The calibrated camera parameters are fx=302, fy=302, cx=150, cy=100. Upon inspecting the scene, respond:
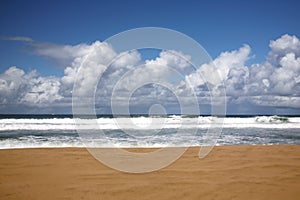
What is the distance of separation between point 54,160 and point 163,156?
10.5 ft

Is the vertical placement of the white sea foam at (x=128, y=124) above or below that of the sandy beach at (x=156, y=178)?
above

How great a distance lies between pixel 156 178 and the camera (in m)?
6.38

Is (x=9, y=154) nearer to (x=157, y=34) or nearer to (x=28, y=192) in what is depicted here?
(x=28, y=192)

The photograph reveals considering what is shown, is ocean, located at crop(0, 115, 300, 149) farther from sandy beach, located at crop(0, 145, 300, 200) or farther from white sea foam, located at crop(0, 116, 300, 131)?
sandy beach, located at crop(0, 145, 300, 200)

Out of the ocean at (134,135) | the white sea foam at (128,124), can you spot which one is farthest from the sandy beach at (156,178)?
the white sea foam at (128,124)

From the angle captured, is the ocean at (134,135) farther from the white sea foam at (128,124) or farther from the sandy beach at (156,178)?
the sandy beach at (156,178)

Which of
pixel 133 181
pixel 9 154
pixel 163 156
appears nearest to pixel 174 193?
Answer: pixel 133 181

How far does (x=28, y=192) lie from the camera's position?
17.8 feet

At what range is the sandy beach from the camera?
538cm

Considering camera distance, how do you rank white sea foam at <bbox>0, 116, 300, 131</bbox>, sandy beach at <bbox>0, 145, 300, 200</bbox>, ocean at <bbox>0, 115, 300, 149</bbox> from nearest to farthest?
sandy beach at <bbox>0, 145, 300, 200</bbox> < ocean at <bbox>0, 115, 300, 149</bbox> < white sea foam at <bbox>0, 116, 300, 131</bbox>

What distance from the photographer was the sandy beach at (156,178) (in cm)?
538

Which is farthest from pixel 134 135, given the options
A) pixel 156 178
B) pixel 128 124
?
pixel 156 178

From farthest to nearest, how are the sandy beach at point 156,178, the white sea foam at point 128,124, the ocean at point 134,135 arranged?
the white sea foam at point 128,124 → the ocean at point 134,135 → the sandy beach at point 156,178

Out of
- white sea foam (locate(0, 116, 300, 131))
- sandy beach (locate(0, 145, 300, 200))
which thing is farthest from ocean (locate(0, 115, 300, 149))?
sandy beach (locate(0, 145, 300, 200))
